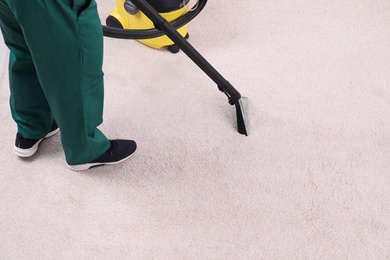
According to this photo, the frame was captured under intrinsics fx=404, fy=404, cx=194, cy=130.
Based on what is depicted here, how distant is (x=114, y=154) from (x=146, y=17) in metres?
0.57

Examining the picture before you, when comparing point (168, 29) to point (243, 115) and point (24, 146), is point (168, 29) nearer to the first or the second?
point (243, 115)

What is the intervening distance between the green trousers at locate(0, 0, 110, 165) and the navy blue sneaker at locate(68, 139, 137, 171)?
0.15 feet

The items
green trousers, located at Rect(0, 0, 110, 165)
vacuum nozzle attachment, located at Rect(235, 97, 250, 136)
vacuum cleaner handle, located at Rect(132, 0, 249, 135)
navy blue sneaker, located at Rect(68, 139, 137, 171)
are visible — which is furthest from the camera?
vacuum nozzle attachment, located at Rect(235, 97, 250, 136)

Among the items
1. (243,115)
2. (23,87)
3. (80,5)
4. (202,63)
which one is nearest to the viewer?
(80,5)

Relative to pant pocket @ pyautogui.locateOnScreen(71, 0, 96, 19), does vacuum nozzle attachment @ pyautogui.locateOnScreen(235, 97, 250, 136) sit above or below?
below

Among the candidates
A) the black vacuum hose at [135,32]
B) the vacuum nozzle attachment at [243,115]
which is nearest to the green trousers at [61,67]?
the black vacuum hose at [135,32]

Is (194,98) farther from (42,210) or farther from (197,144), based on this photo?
(42,210)

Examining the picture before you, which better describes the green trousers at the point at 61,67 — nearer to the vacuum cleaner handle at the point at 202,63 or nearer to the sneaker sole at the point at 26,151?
the sneaker sole at the point at 26,151

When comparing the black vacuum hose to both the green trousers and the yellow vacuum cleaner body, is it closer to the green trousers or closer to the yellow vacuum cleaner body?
the yellow vacuum cleaner body

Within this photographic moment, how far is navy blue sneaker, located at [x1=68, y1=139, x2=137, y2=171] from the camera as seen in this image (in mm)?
1289

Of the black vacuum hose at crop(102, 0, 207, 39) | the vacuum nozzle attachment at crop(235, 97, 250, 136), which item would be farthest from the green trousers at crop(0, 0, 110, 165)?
the vacuum nozzle attachment at crop(235, 97, 250, 136)

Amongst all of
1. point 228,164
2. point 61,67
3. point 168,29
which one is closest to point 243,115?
point 228,164

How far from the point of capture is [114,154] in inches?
51.4

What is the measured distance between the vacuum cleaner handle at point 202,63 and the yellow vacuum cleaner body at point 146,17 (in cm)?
32
